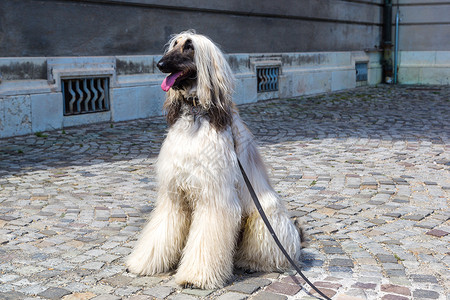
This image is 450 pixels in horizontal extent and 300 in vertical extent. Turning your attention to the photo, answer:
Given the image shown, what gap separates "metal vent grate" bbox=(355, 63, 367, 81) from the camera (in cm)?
1787

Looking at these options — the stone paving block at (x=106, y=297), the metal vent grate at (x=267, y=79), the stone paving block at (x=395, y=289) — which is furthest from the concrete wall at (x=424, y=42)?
the stone paving block at (x=106, y=297)

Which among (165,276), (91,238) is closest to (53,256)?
(91,238)

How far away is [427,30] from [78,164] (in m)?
14.5

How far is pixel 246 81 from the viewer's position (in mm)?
13062

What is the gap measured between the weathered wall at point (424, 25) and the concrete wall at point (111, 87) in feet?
19.7

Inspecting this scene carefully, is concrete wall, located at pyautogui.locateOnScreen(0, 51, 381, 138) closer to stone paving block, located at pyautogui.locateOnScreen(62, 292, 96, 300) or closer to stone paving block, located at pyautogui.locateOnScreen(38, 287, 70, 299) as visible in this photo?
stone paving block, located at pyautogui.locateOnScreen(38, 287, 70, 299)

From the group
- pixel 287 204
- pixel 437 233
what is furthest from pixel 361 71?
pixel 437 233

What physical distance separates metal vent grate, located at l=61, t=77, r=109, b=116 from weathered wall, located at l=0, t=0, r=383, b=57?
0.48 meters

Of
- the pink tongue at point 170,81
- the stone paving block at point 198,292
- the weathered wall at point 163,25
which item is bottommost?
the stone paving block at point 198,292

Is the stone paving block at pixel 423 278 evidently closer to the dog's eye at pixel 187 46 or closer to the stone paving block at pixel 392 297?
the stone paving block at pixel 392 297

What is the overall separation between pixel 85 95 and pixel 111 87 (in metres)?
0.46

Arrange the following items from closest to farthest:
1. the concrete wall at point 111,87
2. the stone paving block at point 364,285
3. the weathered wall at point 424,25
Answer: the stone paving block at point 364,285 < the concrete wall at point 111,87 < the weathered wall at point 424,25

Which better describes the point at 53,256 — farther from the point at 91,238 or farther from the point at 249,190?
the point at 249,190

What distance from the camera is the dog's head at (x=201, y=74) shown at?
134 inches
